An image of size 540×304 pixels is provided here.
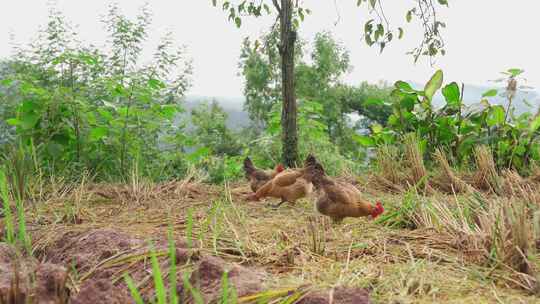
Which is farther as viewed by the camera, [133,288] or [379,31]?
[379,31]

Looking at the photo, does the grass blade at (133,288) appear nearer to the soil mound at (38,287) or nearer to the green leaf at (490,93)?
the soil mound at (38,287)

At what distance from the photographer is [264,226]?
89.6 inches

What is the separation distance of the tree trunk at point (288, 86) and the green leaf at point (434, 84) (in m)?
1.38

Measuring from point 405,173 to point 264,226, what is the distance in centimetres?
199

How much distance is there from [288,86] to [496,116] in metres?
2.03

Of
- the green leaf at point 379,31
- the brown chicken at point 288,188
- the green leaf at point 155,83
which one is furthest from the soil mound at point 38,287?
the green leaf at point 379,31

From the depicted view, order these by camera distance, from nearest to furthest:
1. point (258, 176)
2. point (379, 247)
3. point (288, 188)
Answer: point (379, 247)
point (288, 188)
point (258, 176)

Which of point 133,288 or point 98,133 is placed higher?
point 98,133

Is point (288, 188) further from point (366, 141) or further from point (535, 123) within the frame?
point (535, 123)

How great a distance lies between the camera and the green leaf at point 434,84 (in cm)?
462

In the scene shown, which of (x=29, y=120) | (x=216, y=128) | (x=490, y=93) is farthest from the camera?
(x=216, y=128)

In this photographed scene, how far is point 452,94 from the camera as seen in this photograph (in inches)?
179

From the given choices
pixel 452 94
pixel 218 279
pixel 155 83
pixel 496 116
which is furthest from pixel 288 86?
pixel 218 279

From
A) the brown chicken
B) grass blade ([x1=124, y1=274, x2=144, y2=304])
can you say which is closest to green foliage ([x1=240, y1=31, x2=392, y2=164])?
the brown chicken
